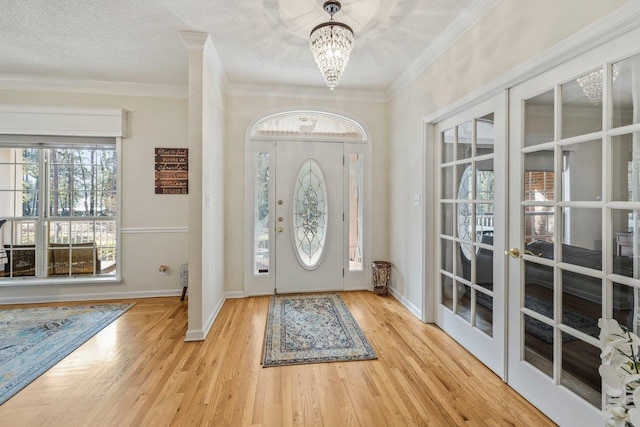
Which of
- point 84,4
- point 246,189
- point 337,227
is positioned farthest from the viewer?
point 337,227

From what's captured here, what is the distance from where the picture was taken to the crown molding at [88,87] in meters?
3.46

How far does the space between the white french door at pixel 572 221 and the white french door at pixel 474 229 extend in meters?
0.11

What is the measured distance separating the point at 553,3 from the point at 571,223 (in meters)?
1.21

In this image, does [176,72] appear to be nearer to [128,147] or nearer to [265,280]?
[128,147]

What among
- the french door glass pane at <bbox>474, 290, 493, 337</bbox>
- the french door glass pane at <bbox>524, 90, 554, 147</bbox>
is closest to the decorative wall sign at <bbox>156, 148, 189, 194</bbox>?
the french door glass pane at <bbox>474, 290, 493, 337</bbox>

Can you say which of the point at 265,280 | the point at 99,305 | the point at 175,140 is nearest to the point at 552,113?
the point at 265,280

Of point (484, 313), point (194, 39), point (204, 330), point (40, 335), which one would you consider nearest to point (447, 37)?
point (194, 39)

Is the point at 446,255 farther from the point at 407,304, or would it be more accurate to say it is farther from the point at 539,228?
the point at 539,228

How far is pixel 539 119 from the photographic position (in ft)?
5.78

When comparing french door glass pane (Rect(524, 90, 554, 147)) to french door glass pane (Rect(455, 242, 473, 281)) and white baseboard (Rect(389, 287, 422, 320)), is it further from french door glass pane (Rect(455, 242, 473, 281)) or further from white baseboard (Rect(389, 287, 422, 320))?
white baseboard (Rect(389, 287, 422, 320))

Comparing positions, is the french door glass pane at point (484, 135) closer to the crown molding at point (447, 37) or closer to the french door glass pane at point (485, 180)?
the french door glass pane at point (485, 180)

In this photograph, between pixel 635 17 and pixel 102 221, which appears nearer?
pixel 635 17

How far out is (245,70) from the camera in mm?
3283

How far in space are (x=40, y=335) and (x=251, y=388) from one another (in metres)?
2.26
